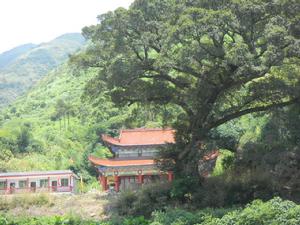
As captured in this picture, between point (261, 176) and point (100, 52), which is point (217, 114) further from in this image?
point (100, 52)

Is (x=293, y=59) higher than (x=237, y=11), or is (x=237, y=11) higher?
(x=237, y=11)

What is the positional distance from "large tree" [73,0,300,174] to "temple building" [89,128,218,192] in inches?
486

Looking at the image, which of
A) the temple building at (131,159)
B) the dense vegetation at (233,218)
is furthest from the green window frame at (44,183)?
the dense vegetation at (233,218)

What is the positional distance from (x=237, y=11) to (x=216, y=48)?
1.28 m

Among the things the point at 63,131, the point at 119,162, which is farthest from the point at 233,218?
the point at 63,131

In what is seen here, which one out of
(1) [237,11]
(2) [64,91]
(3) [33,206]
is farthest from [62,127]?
(1) [237,11]

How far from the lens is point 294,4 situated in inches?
579

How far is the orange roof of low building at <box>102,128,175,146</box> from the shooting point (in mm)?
31539

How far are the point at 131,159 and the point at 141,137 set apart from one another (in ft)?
5.34

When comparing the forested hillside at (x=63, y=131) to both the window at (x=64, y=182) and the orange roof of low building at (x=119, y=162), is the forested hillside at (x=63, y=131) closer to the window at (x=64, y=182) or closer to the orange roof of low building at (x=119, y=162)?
the orange roof of low building at (x=119, y=162)

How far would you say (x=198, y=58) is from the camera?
15148 mm

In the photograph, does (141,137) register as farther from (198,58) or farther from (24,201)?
(198,58)

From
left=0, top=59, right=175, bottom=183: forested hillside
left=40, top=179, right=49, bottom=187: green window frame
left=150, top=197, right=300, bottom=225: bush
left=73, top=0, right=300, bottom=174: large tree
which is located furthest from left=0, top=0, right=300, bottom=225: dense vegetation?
left=40, top=179, right=49, bottom=187: green window frame

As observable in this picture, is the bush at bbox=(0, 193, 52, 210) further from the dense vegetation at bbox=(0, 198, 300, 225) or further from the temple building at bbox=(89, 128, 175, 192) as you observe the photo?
the temple building at bbox=(89, 128, 175, 192)
